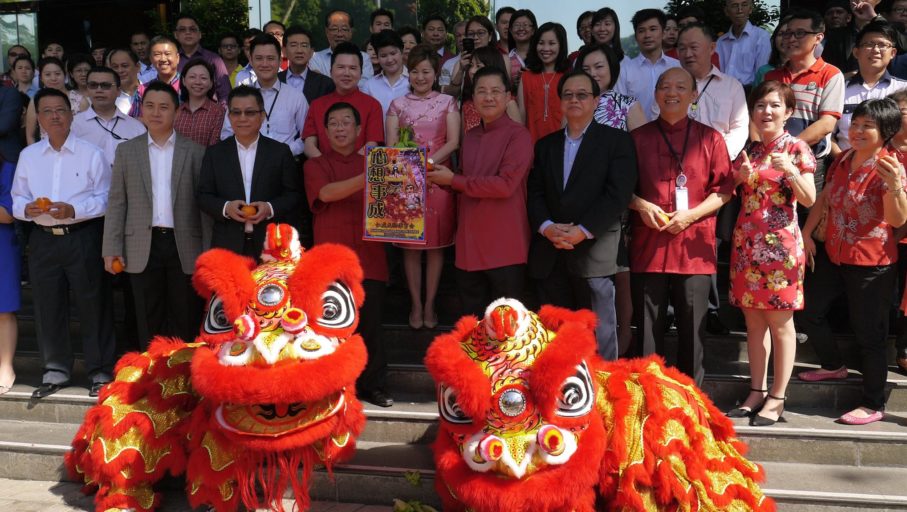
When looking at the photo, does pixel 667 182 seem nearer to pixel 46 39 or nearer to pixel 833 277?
pixel 833 277

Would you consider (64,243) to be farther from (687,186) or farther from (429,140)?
(687,186)

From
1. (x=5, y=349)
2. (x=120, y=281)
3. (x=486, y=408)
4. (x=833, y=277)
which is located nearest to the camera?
(x=486, y=408)

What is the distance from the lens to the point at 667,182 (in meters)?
4.43

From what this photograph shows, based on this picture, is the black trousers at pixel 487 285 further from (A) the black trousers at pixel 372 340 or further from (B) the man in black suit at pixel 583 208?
(A) the black trousers at pixel 372 340

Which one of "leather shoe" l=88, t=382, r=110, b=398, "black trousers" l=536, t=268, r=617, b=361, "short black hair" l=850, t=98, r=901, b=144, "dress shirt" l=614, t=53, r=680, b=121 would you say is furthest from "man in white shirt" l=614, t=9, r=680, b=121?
"leather shoe" l=88, t=382, r=110, b=398

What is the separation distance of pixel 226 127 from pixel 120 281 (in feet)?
4.49

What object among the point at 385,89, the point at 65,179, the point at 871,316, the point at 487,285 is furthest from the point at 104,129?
the point at 871,316

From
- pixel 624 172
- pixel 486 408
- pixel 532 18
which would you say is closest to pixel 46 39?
pixel 532 18

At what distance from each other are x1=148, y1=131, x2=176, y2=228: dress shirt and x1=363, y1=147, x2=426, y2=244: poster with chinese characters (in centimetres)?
132

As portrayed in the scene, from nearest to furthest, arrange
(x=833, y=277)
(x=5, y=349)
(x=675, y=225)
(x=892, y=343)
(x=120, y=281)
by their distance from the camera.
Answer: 1. (x=675, y=225)
2. (x=833, y=277)
3. (x=892, y=343)
4. (x=5, y=349)
5. (x=120, y=281)

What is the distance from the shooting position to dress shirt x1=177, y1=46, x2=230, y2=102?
21.7 ft

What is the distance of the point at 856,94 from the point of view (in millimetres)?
5254

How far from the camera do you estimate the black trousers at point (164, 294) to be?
511cm

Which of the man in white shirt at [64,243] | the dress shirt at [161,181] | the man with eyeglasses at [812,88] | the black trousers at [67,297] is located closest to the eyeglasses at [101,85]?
the man in white shirt at [64,243]
